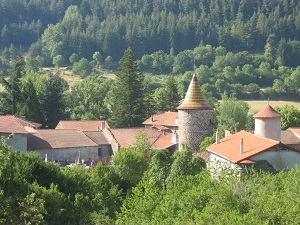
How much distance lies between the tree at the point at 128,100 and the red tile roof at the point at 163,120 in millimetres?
2325

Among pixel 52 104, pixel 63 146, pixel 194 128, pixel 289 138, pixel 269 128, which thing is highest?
pixel 269 128

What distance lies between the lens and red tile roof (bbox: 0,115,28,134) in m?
50.2

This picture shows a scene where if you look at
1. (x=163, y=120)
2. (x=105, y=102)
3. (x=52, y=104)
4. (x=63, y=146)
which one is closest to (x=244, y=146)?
(x=63, y=146)

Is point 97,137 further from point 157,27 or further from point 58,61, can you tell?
point 157,27

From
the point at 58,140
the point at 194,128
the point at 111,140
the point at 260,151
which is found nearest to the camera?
the point at 260,151

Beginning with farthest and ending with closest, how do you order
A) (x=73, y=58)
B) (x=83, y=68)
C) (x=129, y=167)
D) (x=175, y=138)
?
(x=73, y=58), (x=83, y=68), (x=175, y=138), (x=129, y=167)

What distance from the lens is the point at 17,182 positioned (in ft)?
86.2

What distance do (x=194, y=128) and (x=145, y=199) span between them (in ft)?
55.9

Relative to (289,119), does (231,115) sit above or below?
below

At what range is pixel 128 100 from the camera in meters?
68.3

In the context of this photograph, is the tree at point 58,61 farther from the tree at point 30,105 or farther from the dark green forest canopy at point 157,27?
the tree at point 30,105

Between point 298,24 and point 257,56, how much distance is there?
2770 cm

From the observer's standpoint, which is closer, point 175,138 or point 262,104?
point 175,138

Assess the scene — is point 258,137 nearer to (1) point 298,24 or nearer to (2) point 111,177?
(2) point 111,177
